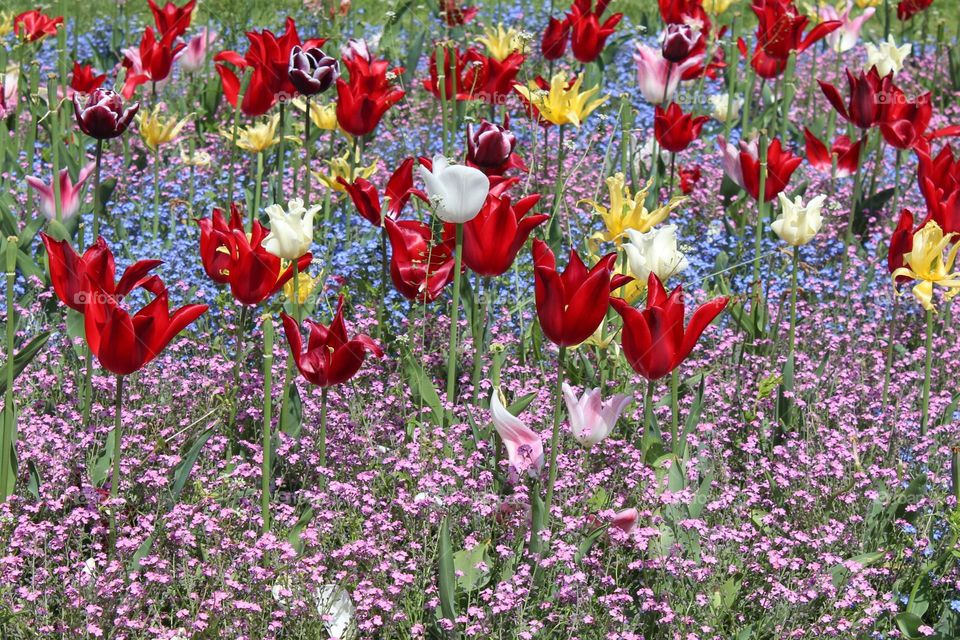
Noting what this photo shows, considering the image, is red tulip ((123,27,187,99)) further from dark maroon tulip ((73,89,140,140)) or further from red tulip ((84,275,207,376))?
red tulip ((84,275,207,376))

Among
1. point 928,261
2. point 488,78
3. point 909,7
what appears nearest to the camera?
point 928,261

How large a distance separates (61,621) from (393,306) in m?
1.62

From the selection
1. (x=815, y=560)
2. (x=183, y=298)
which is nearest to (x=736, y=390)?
(x=815, y=560)

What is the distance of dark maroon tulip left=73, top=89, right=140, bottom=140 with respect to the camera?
3377 mm

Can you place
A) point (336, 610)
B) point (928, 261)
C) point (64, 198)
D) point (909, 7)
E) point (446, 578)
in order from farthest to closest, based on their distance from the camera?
point (909, 7)
point (64, 198)
point (928, 261)
point (336, 610)
point (446, 578)

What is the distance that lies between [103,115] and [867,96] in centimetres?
243

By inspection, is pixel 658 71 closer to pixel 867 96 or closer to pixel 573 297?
pixel 867 96

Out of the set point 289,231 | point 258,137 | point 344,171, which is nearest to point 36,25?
point 258,137

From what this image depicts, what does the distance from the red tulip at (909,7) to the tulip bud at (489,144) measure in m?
3.64

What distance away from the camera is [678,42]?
4262 mm

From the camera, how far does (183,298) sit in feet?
12.6

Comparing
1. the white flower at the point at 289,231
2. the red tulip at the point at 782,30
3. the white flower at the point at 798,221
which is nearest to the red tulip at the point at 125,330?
the white flower at the point at 289,231

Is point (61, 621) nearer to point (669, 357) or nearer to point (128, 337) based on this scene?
point (128, 337)

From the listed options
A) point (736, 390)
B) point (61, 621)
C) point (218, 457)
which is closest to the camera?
point (61, 621)
